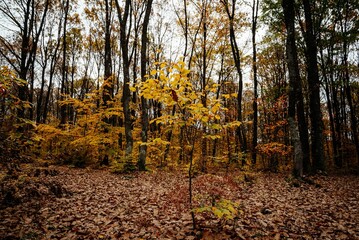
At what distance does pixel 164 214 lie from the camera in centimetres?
442

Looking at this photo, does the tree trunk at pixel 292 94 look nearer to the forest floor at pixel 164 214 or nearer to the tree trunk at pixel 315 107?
the forest floor at pixel 164 214

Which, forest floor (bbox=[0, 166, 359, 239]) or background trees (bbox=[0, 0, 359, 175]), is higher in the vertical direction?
background trees (bbox=[0, 0, 359, 175])

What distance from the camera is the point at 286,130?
1942 cm

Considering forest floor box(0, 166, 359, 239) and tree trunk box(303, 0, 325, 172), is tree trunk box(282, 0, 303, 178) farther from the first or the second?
tree trunk box(303, 0, 325, 172)

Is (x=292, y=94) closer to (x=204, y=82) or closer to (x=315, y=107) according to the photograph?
(x=315, y=107)

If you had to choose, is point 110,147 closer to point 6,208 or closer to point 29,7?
point 6,208

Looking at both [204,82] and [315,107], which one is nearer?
[315,107]

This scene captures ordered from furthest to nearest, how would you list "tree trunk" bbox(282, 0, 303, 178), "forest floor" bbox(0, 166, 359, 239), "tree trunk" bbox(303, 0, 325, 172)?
"tree trunk" bbox(303, 0, 325, 172) < "tree trunk" bbox(282, 0, 303, 178) < "forest floor" bbox(0, 166, 359, 239)

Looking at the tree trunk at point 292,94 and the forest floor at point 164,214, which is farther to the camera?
the tree trunk at point 292,94

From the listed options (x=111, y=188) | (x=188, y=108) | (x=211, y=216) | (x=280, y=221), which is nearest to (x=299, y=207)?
(x=280, y=221)

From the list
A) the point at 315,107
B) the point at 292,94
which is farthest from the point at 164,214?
the point at 315,107

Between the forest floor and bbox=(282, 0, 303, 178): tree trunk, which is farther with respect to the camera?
bbox=(282, 0, 303, 178): tree trunk

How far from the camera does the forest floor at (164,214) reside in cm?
349

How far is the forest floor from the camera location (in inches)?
137
